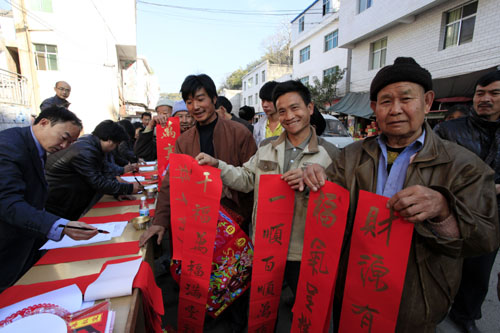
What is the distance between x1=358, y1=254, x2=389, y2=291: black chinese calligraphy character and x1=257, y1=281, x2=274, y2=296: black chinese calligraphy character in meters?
0.59

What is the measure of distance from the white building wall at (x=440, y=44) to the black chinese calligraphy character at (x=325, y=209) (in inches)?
356

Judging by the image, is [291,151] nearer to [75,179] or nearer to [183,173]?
[183,173]

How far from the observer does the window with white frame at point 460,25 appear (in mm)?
7430

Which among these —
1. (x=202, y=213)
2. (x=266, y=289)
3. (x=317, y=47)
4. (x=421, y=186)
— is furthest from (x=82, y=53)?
(x=421, y=186)

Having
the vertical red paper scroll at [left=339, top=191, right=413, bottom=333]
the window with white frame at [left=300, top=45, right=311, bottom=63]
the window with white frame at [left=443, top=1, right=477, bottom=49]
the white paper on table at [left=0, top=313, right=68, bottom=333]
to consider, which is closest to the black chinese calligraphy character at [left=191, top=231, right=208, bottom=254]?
the white paper on table at [left=0, top=313, right=68, bottom=333]

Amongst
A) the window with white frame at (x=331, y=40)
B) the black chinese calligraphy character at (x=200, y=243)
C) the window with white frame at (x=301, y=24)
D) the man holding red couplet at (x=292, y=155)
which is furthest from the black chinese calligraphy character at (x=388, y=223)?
the window with white frame at (x=301, y=24)

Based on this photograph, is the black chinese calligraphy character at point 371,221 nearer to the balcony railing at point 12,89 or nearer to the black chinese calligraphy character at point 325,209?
the black chinese calligraphy character at point 325,209

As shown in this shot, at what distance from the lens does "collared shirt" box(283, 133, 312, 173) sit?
1.57 metres

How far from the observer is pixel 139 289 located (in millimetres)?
1202

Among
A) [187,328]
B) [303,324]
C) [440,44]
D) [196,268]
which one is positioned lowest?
[187,328]

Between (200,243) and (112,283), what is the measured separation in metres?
0.53

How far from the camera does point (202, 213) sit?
5.17 ft

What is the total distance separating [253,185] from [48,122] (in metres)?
1.48

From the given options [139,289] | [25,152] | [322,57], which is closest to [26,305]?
[139,289]
